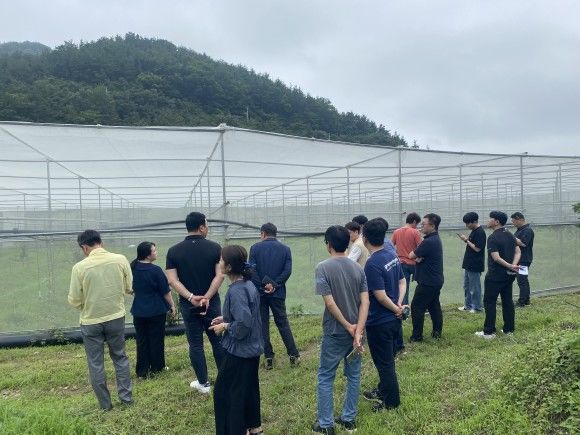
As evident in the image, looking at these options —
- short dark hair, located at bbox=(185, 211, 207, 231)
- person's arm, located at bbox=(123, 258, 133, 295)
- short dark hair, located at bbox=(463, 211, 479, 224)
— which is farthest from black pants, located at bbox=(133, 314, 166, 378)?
short dark hair, located at bbox=(463, 211, 479, 224)

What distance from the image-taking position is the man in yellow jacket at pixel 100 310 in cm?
391

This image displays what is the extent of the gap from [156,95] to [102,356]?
39.0 m

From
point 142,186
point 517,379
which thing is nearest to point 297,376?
point 517,379

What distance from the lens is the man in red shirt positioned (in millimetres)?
6013

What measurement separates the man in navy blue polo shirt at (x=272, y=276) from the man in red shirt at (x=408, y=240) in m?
1.89

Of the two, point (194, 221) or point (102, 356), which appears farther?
point (194, 221)

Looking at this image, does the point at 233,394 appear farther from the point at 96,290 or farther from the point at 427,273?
the point at 427,273

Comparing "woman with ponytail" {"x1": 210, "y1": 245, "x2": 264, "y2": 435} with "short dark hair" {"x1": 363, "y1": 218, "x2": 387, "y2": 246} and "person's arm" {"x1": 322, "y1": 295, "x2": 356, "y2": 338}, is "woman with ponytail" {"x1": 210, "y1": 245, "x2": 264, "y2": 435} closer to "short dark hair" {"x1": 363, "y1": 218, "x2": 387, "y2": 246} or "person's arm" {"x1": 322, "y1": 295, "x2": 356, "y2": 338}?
"person's arm" {"x1": 322, "y1": 295, "x2": 356, "y2": 338}

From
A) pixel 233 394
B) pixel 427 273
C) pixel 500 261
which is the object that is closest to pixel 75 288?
pixel 233 394

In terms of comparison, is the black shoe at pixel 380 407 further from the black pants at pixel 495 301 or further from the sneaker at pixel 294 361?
the black pants at pixel 495 301

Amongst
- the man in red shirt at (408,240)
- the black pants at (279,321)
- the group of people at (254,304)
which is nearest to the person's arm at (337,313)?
the group of people at (254,304)

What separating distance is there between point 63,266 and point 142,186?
5.53m

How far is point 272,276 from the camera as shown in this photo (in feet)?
16.1

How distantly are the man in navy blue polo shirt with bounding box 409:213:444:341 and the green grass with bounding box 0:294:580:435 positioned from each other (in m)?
0.38
